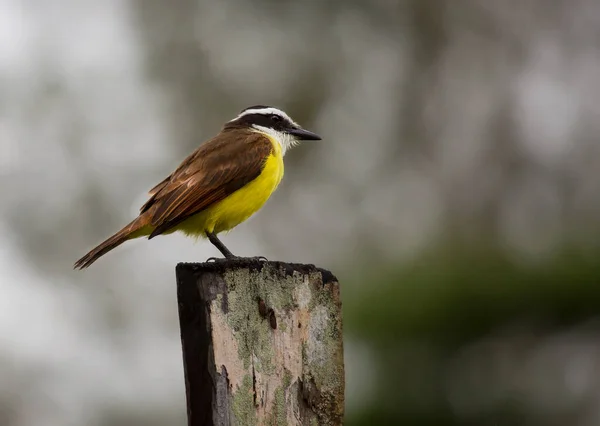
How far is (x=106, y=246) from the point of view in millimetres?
5484

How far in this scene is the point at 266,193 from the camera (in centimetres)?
596

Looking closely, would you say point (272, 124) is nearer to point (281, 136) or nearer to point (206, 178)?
point (281, 136)

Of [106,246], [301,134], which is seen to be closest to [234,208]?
[106,246]

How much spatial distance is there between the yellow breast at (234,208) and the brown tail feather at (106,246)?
32cm

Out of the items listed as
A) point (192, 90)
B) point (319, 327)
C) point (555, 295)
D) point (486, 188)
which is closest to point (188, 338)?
point (319, 327)

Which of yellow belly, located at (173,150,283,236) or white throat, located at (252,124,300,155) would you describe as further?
white throat, located at (252,124,300,155)

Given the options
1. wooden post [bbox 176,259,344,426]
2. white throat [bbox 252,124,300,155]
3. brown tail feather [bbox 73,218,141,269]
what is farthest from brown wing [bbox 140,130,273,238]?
wooden post [bbox 176,259,344,426]

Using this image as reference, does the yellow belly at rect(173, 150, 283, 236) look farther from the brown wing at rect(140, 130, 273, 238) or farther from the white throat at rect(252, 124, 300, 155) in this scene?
the white throat at rect(252, 124, 300, 155)

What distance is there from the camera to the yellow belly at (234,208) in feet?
18.9

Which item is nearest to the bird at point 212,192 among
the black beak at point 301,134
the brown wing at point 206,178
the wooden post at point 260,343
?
the brown wing at point 206,178

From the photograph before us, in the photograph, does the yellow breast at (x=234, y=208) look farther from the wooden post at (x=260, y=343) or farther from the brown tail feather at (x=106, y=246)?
the wooden post at (x=260, y=343)

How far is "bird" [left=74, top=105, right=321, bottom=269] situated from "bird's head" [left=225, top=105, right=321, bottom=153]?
0.52m

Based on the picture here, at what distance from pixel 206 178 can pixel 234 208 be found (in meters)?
0.25

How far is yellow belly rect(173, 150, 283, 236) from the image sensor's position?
575 centimetres
